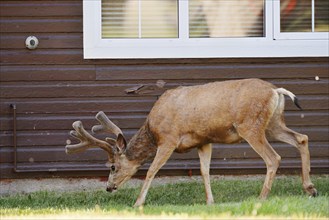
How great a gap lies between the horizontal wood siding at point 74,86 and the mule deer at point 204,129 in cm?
88

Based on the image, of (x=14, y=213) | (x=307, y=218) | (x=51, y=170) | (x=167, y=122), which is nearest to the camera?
(x=307, y=218)

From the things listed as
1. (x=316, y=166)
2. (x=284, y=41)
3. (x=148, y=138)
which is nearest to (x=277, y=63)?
(x=284, y=41)

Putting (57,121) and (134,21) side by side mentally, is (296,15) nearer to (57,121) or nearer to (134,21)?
(134,21)

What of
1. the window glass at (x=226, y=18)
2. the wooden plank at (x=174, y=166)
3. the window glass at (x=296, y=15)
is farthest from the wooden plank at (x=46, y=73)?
the window glass at (x=296, y=15)

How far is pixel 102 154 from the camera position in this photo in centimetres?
1260

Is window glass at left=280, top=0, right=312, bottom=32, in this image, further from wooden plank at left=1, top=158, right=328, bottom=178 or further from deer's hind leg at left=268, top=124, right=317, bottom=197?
deer's hind leg at left=268, top=124, right=317, bottom=197

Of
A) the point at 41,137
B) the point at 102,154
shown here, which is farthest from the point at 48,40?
the point at 102,154

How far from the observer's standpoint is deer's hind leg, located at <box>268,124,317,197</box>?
11281mm

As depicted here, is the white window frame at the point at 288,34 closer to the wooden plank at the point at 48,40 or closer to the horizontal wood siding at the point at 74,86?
the horizontal wood siding at the point at 74,86

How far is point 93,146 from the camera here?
1161 cm

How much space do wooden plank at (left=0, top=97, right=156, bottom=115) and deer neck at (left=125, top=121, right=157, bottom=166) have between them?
1.13 metres

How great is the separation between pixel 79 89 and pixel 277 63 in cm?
234

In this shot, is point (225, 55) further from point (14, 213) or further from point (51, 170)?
point (14, 213)

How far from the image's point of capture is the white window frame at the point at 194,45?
12.5 meters
